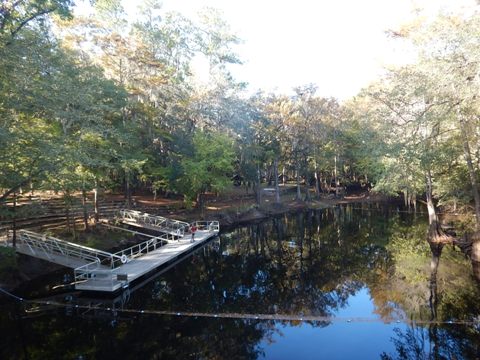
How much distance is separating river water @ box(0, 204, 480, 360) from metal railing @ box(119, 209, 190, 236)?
5707 mm

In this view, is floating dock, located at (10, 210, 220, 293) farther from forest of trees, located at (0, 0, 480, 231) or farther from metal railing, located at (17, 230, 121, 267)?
forest of trees, located at (0, 0, 480, 231)

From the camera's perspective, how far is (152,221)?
28.0 m

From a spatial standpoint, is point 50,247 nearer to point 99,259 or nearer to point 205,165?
point 99,259

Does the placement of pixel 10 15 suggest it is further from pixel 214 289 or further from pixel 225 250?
pixel 225 250

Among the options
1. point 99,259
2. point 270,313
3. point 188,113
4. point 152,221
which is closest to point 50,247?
point 99,259

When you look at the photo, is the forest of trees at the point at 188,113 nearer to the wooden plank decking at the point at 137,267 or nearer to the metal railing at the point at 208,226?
the metal railing at the point at 208,226

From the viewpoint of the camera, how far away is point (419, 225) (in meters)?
30.5

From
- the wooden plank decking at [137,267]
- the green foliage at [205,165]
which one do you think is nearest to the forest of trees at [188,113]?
the green foliage at [205,165]

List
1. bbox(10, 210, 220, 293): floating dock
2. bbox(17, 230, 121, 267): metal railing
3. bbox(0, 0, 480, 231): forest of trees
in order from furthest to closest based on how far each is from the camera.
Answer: bbox(17, 230, 121, 267): metal railing < bbox(10, 210, 220, 293): floating dock < bbox(0, 0, 480, 231): forest of trees

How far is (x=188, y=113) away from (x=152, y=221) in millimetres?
12430

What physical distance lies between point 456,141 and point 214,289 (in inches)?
639

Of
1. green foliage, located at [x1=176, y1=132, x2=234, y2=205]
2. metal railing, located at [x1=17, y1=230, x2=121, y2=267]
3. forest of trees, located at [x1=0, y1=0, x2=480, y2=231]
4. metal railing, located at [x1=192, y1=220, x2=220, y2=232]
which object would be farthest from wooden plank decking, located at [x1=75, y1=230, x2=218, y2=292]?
green foliage, located at [x1=176, y1=132, x2=234, y2=205]

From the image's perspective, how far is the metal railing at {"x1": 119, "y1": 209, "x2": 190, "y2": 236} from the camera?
26062 millimetres

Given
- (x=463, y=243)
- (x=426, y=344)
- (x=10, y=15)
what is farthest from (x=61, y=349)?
(x=463, y=243)
